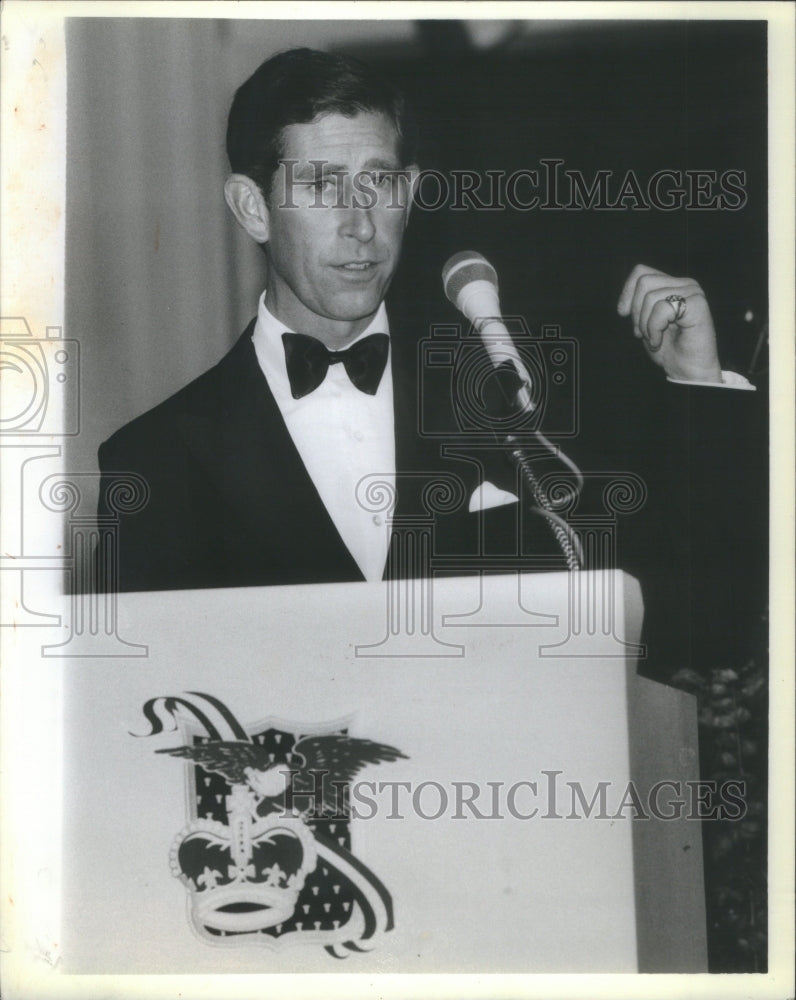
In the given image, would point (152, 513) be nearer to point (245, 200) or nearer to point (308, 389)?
point (308, 389)

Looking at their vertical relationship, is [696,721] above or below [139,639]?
below

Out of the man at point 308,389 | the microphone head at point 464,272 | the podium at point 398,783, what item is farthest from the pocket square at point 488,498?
the microphone head at point 464,272

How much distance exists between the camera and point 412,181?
→ 1.76 meters

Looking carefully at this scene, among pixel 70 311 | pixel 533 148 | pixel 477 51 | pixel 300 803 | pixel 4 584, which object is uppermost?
pixel 477 51

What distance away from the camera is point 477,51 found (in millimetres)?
1772

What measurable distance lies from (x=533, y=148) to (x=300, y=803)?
141 centimetres

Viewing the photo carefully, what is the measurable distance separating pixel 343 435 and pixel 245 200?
1.68 feet

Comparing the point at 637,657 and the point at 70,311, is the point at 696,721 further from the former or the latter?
the point at 70,311

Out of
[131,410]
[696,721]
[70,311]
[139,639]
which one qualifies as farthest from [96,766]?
[696,721]

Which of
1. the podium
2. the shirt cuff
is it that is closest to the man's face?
the podium

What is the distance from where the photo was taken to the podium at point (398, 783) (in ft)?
5.72

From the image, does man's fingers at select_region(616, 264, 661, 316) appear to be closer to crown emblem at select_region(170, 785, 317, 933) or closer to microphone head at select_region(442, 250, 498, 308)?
microphone head at select_region(442, 250, 498, 308)

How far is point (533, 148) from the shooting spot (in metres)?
1.78

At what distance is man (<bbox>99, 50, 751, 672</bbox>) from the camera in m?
1.75
